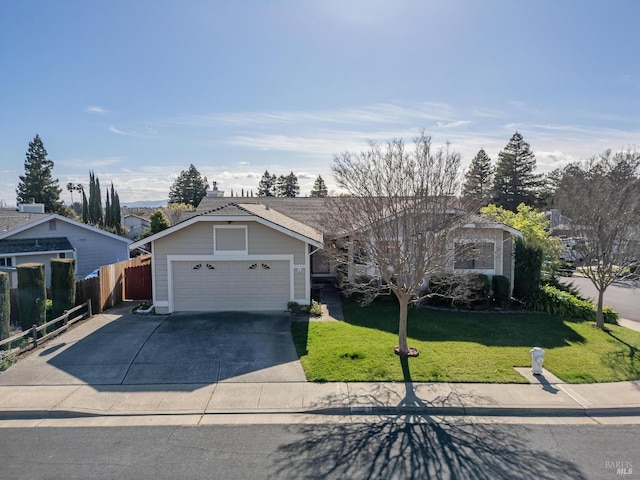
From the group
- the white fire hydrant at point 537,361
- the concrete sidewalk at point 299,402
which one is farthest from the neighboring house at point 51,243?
the white fire hydrant at point 537,361

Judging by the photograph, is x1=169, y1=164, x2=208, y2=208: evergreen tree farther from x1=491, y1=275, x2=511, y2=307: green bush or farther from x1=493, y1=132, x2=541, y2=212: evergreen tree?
x1=491, y1=275, x2=511, y2=307: green bush

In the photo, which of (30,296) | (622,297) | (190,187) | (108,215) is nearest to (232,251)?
(30,296)

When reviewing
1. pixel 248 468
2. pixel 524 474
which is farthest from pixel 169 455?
pixel 524 474

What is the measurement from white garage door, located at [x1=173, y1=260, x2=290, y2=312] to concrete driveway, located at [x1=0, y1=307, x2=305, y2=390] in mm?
921

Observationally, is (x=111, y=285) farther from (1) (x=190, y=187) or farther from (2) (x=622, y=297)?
(1) (x=190, y=187)

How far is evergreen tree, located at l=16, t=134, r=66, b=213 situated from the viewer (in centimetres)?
4788

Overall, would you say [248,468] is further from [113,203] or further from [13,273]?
[113,203]

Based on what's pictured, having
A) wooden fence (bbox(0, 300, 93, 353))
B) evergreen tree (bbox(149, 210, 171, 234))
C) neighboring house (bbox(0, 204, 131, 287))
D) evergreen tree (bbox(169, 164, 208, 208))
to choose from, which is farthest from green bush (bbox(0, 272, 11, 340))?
evergreen tree (bbox(169, 164, 208, 208))

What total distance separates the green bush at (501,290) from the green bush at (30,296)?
16620 mm

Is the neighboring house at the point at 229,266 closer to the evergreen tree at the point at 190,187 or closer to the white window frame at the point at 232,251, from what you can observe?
the white window frame at the point at 232,251

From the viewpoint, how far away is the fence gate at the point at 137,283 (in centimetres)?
1719

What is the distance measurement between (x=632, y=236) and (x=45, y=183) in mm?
56519

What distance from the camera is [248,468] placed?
6.07 m

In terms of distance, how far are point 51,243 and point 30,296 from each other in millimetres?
Answer: 10563
